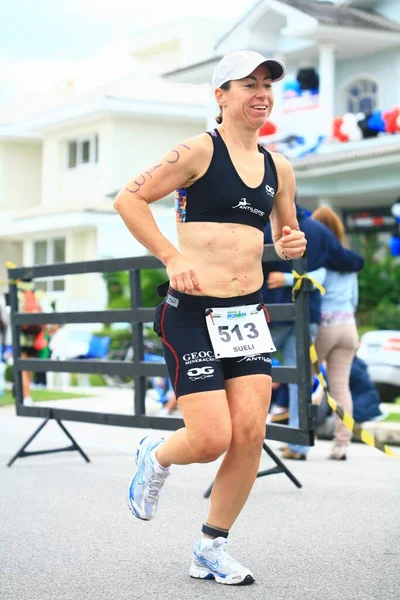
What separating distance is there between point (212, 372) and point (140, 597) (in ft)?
3.23

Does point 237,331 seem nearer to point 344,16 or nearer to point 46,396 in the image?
point 46,396

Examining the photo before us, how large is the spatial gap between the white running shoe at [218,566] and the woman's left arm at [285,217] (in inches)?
53.1

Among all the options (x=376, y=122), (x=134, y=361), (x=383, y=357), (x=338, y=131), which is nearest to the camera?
(x=134, y=361)

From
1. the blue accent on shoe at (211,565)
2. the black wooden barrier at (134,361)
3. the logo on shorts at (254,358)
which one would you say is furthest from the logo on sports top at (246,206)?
the black wooden barrier at (134,361)

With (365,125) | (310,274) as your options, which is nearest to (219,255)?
(310,274)

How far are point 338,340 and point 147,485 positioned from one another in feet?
15.8

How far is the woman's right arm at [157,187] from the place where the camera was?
15.6 feet


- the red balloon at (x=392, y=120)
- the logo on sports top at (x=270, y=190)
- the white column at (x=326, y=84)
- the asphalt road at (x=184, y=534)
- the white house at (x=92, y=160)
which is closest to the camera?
the asphalt road at (x=184, y=534)

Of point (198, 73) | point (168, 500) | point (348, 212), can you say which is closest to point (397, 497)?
point (168, 500)

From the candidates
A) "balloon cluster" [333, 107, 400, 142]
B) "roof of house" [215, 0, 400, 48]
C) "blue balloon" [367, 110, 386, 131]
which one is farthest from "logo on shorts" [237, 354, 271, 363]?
"roof of house" [215, 0, 400, 48]

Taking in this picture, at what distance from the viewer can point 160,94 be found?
4038cm

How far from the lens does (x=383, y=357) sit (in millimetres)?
14484

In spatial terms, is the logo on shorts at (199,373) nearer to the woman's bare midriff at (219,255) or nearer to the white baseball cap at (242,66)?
the woman's bare midriff at (219,255)

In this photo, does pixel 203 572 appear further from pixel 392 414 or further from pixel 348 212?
pixel 348 212
